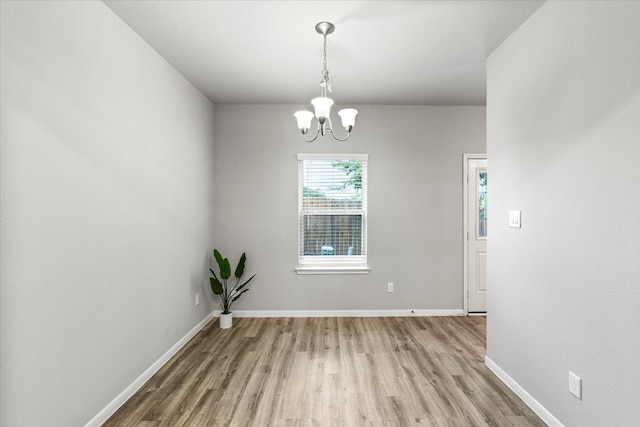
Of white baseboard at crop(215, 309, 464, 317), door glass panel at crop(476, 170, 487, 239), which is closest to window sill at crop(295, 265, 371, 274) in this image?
white baseboard at crop(215, 309, 464, 317)

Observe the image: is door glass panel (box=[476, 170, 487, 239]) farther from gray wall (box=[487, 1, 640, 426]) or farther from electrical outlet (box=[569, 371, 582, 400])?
electrical outlet (box=[569, 371, 582, 400])

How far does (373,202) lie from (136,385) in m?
3.07

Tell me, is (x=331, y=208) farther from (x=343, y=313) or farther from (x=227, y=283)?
(x=227, y=283)

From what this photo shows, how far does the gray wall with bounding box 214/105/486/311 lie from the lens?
4367 millimetres

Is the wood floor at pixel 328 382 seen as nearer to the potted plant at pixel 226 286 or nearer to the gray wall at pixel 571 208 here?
the potted plant at pixel 226 286

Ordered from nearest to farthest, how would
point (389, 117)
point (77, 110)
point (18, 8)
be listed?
point (18, 8) < point (77, 110) < point (389, 117)

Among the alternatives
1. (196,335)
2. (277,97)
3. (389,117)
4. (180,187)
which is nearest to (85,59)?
(180,187)

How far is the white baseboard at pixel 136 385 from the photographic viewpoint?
2131 millimetres

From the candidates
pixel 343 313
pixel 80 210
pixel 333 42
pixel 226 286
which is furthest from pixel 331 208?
pixel 80 210

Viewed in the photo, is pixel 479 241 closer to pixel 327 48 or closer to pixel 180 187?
pixel 327 48

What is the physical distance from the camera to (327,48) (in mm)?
2838

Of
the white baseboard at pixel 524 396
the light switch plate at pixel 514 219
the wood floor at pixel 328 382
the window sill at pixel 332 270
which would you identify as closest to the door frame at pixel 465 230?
the wood floor at pixel 328 382

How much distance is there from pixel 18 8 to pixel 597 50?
111 inches

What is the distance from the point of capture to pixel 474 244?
14.5ft
